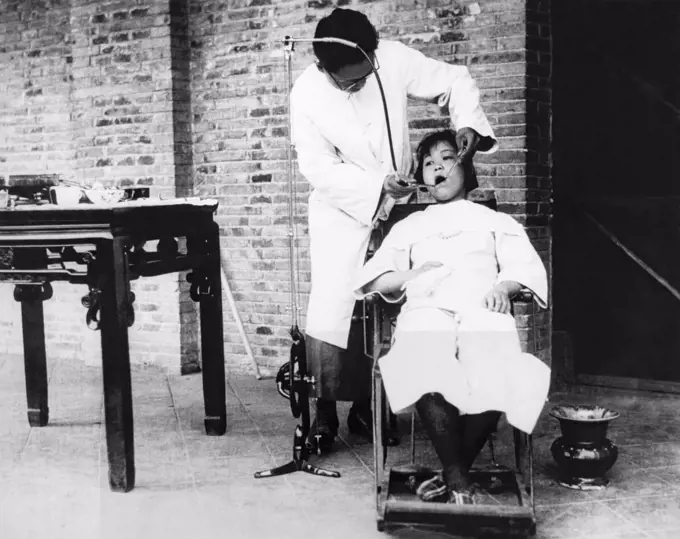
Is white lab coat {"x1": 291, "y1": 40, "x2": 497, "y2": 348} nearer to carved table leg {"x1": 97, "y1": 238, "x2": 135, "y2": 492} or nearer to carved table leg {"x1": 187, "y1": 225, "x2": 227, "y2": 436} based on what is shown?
carved table leg {"x1": 187, "y1": 225, "x2": 227, "y2": 436}

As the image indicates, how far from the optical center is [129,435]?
10.5 feet

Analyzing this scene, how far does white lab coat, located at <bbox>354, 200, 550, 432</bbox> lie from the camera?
265 centimetres

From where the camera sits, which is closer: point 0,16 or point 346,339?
point 346,339

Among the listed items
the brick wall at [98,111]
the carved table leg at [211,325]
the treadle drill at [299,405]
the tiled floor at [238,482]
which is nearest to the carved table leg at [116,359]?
the tiled floor at [238,482]

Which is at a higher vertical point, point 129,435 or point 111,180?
point 111,180

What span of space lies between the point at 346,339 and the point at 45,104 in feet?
11.0

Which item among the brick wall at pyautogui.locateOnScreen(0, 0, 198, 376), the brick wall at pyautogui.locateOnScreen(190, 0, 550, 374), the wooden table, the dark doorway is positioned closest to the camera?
the wooden table

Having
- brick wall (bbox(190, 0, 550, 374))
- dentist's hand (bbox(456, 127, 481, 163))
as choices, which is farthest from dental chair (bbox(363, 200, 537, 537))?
brick wall (bbox(190, 0, 550, 374))

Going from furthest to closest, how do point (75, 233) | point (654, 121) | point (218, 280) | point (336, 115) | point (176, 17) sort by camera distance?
point (176, 17) → point (654, 121) → point (218, 280) → point (336, 115) → point (75, 233)

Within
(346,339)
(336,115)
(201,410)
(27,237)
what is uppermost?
(336,115)

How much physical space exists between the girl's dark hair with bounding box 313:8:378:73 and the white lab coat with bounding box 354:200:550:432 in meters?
0.65

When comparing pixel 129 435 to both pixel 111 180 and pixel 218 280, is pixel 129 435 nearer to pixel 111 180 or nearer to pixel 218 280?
pixel 218 280

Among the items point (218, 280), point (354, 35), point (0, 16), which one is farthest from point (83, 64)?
point (354, 35)

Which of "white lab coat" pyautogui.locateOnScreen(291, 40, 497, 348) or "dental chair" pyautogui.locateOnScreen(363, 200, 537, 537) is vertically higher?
"white lab coat" pyautogui.locateOnScreen(291, 40, 497, 348)
